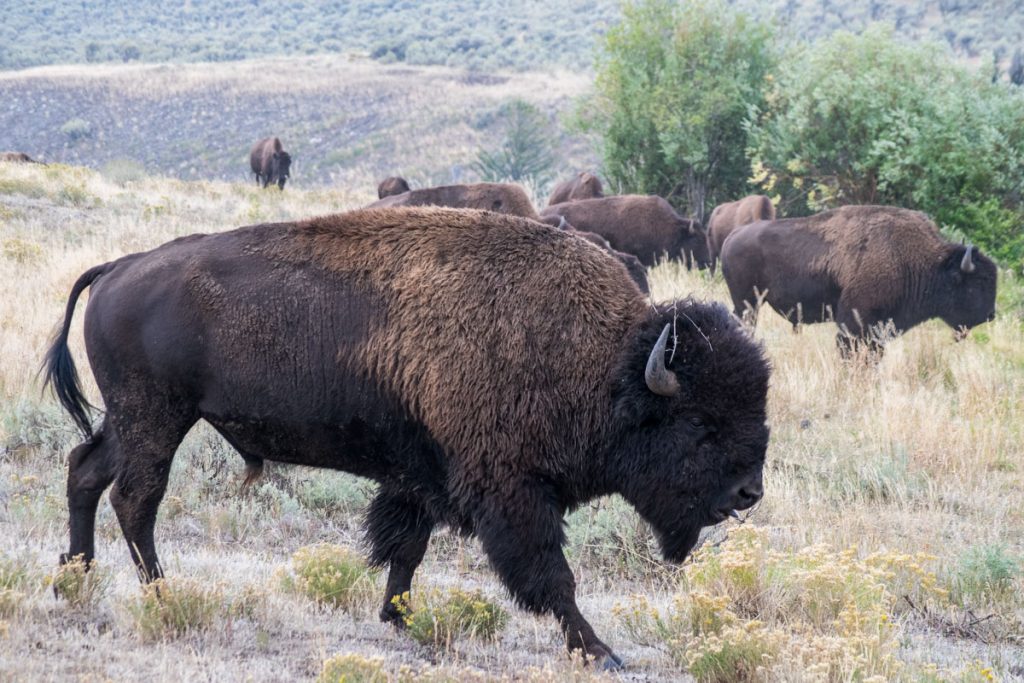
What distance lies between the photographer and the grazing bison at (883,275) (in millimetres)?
12344

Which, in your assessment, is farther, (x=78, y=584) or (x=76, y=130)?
(x=76, y=130)

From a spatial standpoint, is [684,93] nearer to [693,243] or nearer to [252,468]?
[693,243]

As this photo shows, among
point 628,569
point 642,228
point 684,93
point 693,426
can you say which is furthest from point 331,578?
point 684,93

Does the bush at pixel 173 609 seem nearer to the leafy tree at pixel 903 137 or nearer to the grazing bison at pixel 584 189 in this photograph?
the leafy tree at pixel 903 137

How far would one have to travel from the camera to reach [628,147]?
2414cm

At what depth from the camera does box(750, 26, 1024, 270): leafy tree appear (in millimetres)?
15570

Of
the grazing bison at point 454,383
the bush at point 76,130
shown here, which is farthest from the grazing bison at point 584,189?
the bush at point 76,130

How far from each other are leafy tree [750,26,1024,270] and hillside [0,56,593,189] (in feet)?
81.2

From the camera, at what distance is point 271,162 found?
3366 centimetres

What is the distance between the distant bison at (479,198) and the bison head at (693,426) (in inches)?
452

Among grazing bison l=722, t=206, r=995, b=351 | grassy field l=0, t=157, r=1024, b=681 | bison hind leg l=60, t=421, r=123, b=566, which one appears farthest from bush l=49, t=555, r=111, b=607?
grazing bison l=722, t=206, r=995, b=351

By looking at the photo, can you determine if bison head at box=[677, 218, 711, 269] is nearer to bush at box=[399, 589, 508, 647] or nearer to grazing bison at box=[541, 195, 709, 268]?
grazing bison at box=[541, 195, 709, 268]

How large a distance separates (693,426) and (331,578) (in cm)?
186

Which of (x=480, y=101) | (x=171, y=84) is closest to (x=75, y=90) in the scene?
(x=171, y=84)
